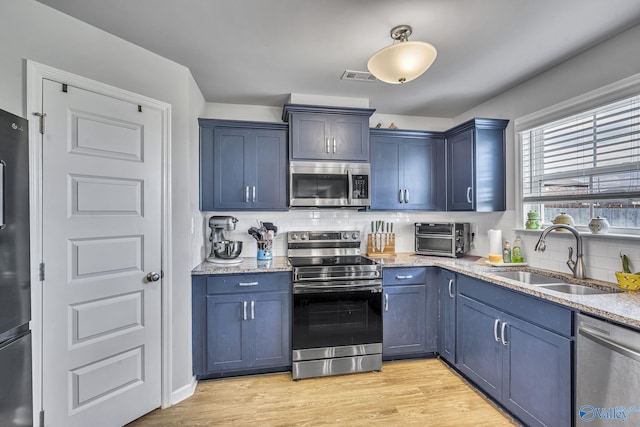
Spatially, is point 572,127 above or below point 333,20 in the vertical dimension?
below

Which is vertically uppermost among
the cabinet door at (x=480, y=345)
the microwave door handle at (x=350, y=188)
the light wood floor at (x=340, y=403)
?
the microwave door handle at (x=350, y=188)

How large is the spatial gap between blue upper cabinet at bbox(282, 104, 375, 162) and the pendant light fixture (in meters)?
1.20

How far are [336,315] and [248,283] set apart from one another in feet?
2.66

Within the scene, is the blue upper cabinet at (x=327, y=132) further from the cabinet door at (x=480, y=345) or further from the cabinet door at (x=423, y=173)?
the cabinet door at (x=480, y=345)

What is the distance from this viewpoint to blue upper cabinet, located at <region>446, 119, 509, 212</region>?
2.86 m

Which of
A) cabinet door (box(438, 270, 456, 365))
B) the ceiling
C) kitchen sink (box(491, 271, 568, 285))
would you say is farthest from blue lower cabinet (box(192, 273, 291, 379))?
kitchen sink (box(491, 271, 568, 285))

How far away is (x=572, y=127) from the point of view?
2338mm

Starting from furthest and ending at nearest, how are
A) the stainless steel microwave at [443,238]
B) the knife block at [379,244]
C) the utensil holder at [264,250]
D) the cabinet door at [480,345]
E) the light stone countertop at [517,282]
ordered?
the knife block at [379,244], the stainless steel microwave at [443,238], the utensil holder at [264,250], the cabinet door at [480,345], the light stone countertop at [517,282]

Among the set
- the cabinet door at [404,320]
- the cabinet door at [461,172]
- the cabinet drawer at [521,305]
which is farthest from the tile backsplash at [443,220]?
the cabinet door at [404,320]

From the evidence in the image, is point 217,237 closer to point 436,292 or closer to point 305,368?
point 305,368

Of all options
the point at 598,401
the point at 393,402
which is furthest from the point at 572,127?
the point at 393,402

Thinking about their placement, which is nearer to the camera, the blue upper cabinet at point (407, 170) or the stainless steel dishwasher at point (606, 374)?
the stainless steel dishwasher at point (606, 374)

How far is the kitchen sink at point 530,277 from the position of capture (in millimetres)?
2297

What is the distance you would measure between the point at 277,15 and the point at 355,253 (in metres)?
2.32
